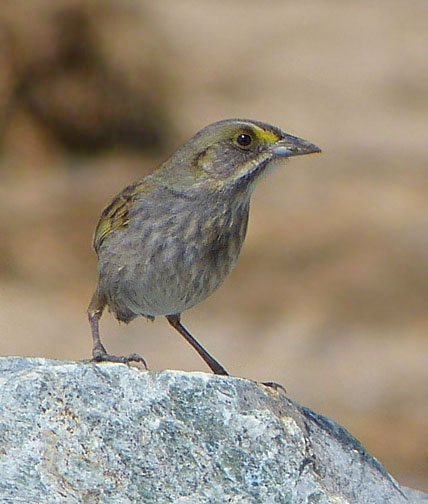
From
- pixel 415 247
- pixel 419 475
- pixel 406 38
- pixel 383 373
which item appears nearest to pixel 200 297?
pixel 419 475

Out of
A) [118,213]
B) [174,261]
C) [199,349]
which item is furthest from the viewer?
[199,349]

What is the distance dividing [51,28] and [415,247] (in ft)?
18.4

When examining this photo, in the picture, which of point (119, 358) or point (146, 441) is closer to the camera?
point (146, 441)

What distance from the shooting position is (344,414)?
14.2 m

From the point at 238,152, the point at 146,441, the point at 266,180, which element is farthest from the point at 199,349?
the point at 266,180

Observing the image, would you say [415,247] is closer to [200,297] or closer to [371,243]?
[371,243]

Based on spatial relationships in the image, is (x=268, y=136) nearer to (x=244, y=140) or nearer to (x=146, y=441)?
(x=244, y=140)

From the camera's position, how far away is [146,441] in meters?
5.11

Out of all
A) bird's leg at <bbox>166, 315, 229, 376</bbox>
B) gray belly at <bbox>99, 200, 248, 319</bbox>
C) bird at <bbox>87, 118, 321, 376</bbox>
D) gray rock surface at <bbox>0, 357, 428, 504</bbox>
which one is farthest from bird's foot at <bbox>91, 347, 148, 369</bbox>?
bird's leg at <bbox>166, 315, 229, 376</bbox>

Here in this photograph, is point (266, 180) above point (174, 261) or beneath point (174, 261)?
above

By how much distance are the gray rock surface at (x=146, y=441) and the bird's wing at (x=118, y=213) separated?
186 cm

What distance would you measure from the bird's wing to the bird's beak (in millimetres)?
894

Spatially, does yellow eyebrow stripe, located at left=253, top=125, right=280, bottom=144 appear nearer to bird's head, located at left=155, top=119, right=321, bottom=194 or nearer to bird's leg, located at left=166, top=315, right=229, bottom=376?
bird's head, located at left=155, top=119, right=321, bottom=194

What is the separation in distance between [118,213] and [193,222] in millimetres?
638
